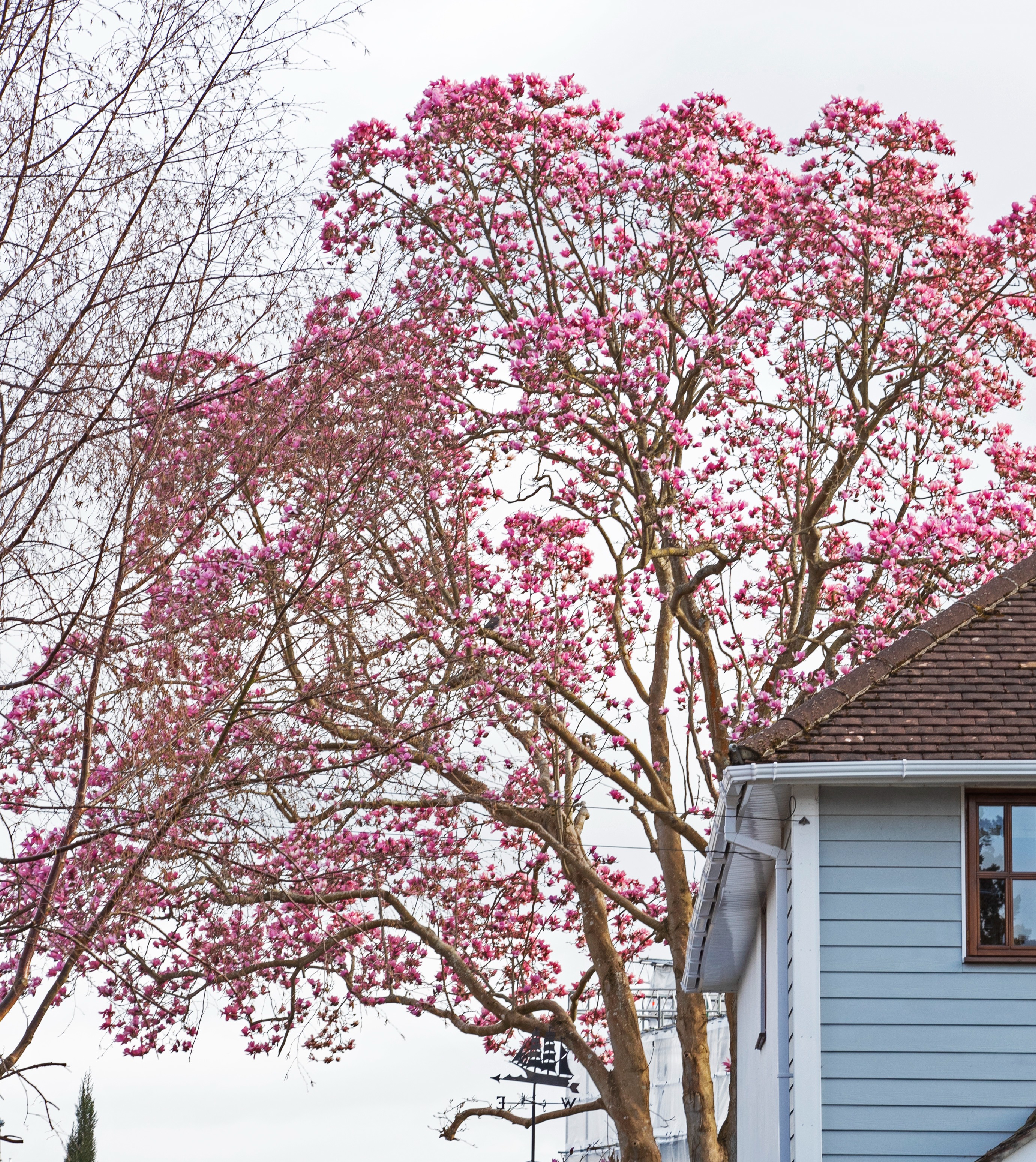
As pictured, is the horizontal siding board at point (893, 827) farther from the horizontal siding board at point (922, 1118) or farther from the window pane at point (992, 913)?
the horizontal siding board at point (922, 1118)

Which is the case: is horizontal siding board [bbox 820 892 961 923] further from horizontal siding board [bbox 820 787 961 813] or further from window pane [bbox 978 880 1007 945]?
horizontal siding board [bbox 820 787 961 813]

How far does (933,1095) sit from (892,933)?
91 cm

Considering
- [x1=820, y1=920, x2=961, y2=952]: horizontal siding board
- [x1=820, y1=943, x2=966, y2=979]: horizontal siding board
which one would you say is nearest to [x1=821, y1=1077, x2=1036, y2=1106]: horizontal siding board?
[x1=820, y1=943, x2=966, y2=979]: horizontal siding board

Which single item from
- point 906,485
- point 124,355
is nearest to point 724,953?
point 906,485

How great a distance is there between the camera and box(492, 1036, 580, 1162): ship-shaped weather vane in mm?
16609

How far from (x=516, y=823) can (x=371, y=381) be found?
7.40 m

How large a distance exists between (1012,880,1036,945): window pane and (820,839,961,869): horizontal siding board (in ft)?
1.21

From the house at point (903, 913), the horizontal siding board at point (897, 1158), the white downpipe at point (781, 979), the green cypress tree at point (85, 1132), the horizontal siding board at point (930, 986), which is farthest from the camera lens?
the green cypress tree at point (85, 1132)

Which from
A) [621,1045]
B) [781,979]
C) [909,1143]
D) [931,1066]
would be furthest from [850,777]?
[621,1045]

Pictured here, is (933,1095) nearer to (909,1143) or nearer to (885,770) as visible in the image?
(909,1143)

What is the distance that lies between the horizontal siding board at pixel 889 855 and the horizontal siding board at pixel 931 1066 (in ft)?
3.37

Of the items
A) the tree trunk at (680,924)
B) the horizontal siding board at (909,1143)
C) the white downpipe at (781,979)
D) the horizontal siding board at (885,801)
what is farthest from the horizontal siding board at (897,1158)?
the tree trunk at (680,924)

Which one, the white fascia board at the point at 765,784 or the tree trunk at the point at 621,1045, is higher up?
the white fascia board at the point at 765,784

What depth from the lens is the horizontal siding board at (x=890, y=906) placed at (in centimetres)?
931
